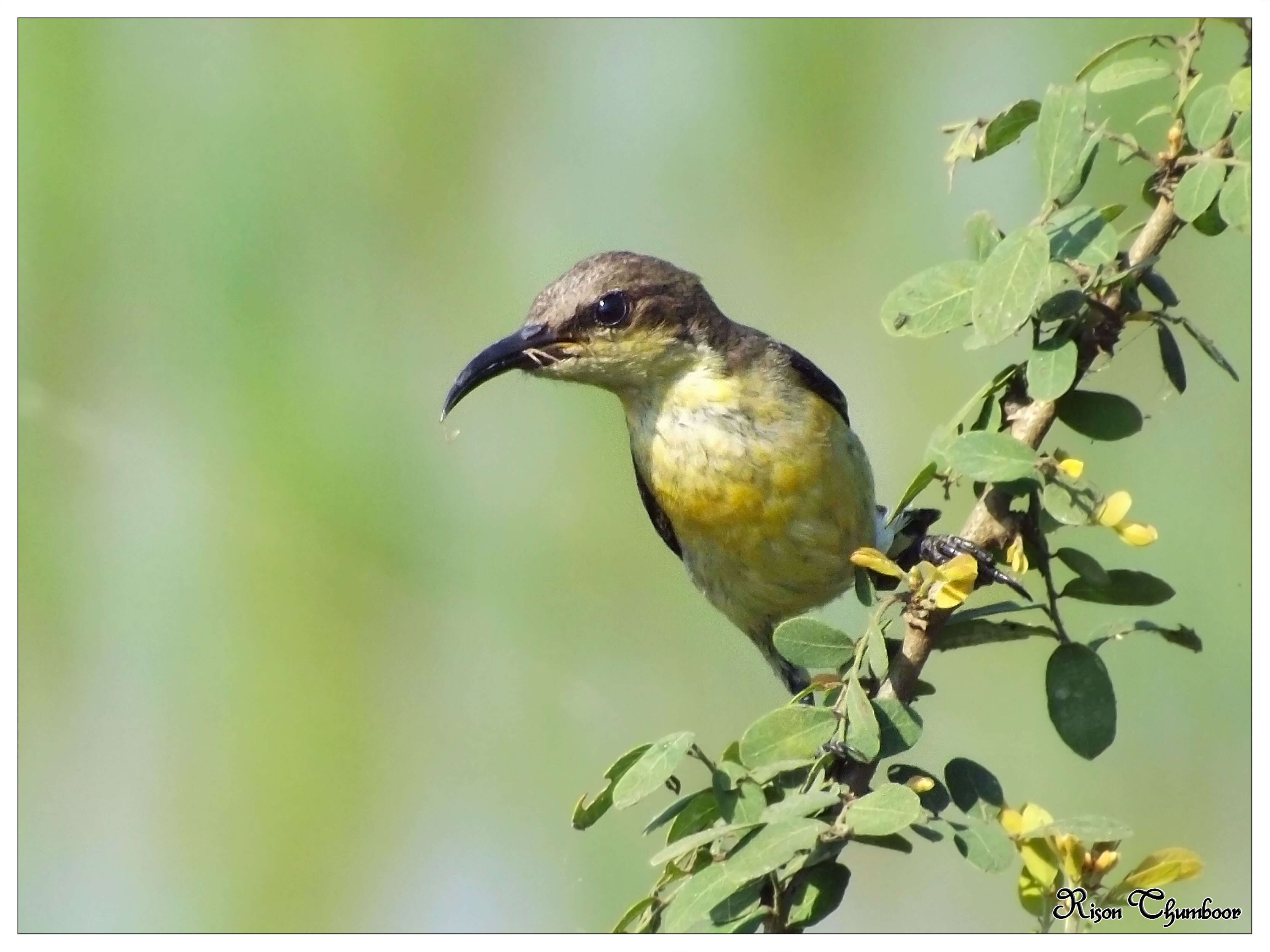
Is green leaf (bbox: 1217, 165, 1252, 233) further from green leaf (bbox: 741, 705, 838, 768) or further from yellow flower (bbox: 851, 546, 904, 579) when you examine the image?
green leaf (bbox: 741, 705, 838, 768)

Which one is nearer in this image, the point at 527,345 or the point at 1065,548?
the point at 1065,548

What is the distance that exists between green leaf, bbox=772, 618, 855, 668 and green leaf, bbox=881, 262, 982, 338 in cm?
59

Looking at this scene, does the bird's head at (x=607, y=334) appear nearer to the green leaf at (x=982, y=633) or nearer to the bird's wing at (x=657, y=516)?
the bird's wing at (x=657, y=516)

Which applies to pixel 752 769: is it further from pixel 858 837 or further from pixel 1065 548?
pixel 1065 548

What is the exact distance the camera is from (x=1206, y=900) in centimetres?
331

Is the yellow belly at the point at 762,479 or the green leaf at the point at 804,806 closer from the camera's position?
the green leaf at the point at 804,806

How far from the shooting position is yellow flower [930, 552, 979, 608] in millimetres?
2551

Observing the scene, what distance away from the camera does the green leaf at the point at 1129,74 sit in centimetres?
258

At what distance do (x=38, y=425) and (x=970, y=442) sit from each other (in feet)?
14.7

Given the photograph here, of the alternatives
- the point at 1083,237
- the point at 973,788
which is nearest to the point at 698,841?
the point at 973,788

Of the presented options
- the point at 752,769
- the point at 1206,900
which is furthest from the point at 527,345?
the point at 1206,900

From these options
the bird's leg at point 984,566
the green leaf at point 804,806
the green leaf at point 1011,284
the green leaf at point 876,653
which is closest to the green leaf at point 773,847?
the green leaf at point 804,806

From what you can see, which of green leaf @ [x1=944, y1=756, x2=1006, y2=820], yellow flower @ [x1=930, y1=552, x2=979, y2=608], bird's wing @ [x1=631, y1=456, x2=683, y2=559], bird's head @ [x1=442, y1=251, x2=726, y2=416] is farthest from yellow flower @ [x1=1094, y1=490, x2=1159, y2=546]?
bird's wing @ [x1=631, y1=456, x2=683, y2=559]

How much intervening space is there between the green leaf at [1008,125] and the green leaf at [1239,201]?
1.43 ft
